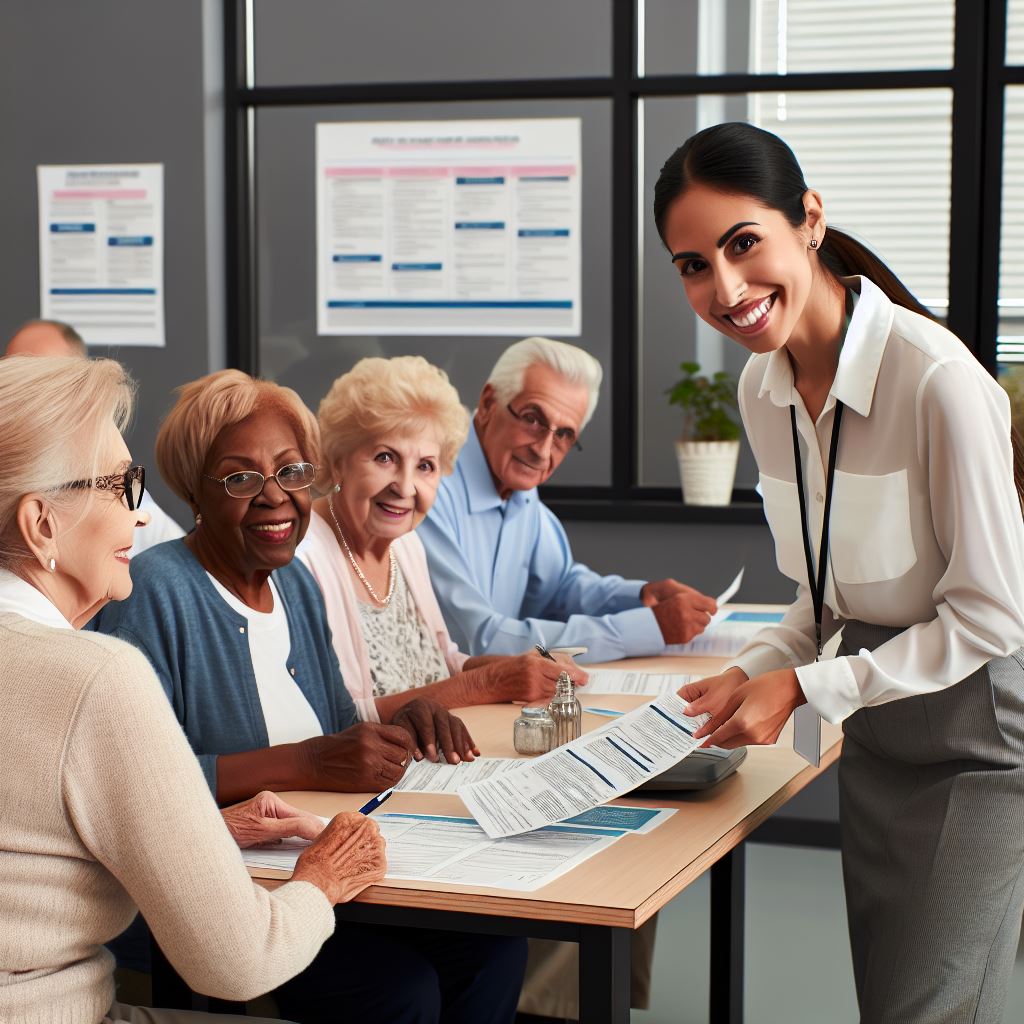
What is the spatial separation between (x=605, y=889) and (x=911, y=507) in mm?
616

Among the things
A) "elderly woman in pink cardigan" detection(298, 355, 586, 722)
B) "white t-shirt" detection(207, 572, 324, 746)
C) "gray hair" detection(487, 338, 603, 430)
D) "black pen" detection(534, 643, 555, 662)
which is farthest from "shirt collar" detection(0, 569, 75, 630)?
"gray hair" detection(487, 338, 603, 430)

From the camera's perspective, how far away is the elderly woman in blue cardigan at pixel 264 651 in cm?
209

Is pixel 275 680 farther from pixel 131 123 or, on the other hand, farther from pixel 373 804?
pixel 131 123

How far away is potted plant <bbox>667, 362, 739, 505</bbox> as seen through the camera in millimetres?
4664

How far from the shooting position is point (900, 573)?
1.79m

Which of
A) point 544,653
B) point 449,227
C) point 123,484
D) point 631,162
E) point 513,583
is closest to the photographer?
point 123,484

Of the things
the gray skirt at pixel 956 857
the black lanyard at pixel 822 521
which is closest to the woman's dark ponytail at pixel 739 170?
the black lanyard at pixel 822 521

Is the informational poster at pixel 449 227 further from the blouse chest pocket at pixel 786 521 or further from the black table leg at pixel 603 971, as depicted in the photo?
the black table leg at pixel 603 971

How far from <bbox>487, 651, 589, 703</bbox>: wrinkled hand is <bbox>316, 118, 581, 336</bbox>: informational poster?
2.16 m

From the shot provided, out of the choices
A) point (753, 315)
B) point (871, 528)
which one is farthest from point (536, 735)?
point (753, 315)

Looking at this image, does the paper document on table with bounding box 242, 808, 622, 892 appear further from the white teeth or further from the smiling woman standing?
the white teeth

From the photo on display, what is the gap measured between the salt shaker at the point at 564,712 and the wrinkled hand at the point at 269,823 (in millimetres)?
589

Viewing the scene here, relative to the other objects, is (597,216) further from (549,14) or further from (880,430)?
(880,430)

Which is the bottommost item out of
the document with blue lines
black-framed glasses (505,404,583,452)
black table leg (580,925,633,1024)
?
black table leg (580,925,633,1024)
